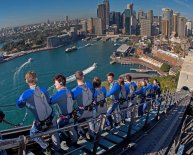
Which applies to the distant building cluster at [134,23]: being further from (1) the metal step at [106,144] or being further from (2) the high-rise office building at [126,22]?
(1) the metal step at [106,144]

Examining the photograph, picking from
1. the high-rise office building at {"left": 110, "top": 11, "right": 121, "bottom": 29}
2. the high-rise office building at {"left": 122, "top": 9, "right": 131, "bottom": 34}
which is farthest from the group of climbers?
the high-rise office building at {"left": 110, "top": 11, "right": 121, "bottom": 29}

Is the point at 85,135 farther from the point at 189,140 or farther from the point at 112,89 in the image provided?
the point at 189,140

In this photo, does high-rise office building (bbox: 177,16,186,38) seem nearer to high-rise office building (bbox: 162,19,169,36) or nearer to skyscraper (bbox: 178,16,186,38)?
skyscraper (bbox: 178,16,186,38)

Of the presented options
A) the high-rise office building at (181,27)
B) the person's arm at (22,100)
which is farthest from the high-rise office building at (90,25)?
the person's arm at (22,100)

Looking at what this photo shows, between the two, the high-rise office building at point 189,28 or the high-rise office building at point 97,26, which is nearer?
the high-rise office building at point 189,28

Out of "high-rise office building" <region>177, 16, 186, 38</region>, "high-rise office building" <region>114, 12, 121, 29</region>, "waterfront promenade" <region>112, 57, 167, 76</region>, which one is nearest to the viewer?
"waterfront promenade" <region>112, 57, 167, 76</region>

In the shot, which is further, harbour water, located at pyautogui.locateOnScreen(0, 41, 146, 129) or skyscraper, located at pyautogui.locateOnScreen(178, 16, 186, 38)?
skyscraper, located at pyautogui.locateOnScreen(178, 16, 186, 38)

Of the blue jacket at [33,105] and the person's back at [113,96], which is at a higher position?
the blue jacket at [33,105]
